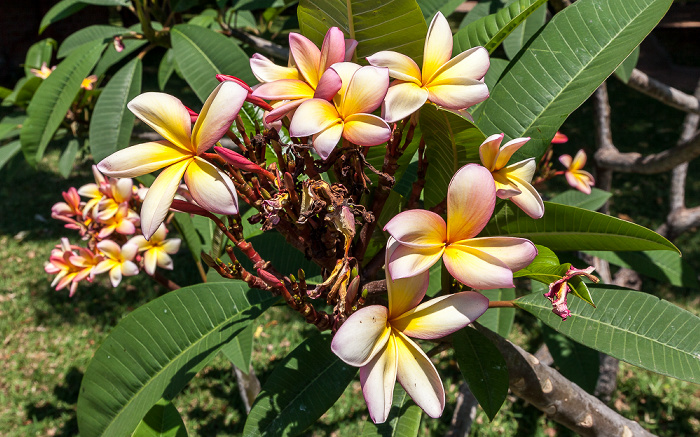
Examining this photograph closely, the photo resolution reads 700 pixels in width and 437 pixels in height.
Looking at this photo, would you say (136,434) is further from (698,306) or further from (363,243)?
(698,306)

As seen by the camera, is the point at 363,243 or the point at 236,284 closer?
the point at 363,243

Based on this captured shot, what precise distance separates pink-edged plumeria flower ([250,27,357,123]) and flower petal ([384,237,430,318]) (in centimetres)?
19

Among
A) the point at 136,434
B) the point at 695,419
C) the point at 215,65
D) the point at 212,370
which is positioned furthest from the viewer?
the point at 212,370

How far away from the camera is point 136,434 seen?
3.14ft

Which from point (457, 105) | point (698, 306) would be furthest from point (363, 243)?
point (698, 306)

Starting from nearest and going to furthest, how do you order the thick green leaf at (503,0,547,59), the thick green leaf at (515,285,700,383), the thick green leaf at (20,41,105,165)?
1. the thick green leaf at (515,285,700,383)
2. the thick green leaf at (20,41,105,165)
3. the thick green leaf at (503,0,547,59)

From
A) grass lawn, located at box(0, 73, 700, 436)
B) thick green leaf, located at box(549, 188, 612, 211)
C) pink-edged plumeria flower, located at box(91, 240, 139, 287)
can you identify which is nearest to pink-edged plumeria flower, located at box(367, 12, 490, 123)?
pink-edged plumeria flower, located at box(91, 240, 139, 287)

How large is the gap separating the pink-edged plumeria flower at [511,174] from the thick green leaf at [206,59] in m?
0.78

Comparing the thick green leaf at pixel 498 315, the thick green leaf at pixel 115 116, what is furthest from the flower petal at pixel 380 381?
the thick green leaf at pixel 115 116

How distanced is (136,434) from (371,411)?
2.04ft

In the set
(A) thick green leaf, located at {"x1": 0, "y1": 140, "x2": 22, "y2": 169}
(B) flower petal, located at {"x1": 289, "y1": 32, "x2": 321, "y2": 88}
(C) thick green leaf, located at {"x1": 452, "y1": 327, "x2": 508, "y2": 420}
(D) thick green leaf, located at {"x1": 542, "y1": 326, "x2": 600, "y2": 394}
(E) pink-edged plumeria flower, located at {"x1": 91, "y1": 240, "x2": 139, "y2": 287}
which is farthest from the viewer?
(A) thick green leaf, located at {"x1": 0, "y1": 140, "x2": 22, "y2": 169}

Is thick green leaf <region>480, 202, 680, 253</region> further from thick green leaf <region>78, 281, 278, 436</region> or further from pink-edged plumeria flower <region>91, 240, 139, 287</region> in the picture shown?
pink-edged plumeria flower <region>91, 240, 139, 287</region>

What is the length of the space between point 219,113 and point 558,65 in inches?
22.1

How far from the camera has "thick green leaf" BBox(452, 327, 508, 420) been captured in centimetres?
85
